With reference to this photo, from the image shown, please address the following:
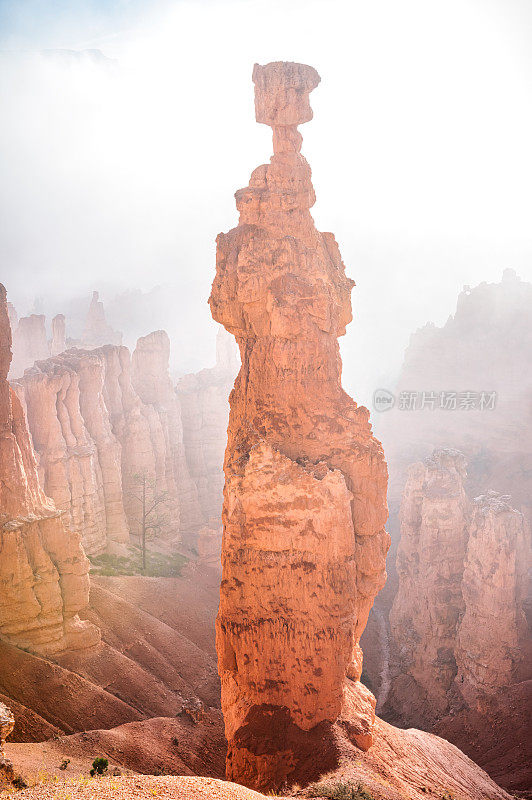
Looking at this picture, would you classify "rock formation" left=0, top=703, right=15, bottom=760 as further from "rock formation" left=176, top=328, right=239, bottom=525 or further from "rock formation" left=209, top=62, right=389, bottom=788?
"rock formation" left=176, top=328, right=239, bottom=525

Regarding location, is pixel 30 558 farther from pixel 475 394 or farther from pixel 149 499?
pixel 475 394

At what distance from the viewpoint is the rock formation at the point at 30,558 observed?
22141mm

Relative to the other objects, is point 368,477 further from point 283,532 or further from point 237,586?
point 237,586

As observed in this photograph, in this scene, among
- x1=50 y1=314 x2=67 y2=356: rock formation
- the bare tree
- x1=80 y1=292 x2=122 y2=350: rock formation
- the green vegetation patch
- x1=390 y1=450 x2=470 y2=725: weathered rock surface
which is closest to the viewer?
x1=390 y1=450 x2=470 y2=725: weathered rock surface

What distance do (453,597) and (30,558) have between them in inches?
797

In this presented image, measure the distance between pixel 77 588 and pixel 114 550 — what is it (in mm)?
12534

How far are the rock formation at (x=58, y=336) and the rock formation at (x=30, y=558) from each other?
42.9 metres

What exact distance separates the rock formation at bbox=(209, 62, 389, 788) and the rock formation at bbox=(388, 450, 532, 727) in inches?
521

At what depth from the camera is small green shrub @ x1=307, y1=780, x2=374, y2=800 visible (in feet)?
36.1

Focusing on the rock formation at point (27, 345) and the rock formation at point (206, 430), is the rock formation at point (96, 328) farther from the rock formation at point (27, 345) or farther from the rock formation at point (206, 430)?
the rock formation at point (206, 430)

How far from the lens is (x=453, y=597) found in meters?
30.1

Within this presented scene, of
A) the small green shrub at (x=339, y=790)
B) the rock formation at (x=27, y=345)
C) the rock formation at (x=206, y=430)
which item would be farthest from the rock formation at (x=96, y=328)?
the small green shrub at (x=339, y=790)

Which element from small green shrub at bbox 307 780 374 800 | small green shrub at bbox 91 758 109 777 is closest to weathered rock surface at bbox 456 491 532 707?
small green shrub at bbox 307 780 374 800

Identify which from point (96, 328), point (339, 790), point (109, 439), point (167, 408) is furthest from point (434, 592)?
point (96, 328)
